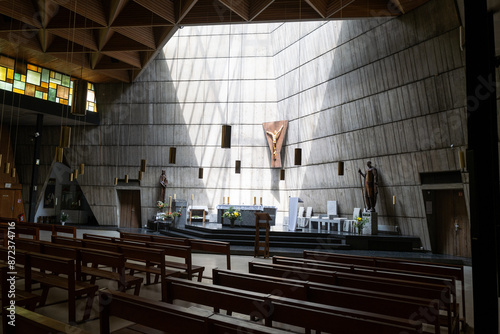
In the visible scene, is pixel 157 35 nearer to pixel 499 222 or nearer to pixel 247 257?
pixel 247 257

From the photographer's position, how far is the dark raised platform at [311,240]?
378 inches

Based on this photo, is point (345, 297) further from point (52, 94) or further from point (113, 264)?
point (52, 94)

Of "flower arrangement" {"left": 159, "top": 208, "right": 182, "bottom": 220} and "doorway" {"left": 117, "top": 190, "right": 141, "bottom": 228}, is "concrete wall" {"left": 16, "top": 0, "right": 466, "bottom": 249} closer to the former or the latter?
"doorway" {"left": 117, "top": 190, "right": 141, "bottom": 228}

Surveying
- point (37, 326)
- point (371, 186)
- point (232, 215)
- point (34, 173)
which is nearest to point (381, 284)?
point (37, 326)

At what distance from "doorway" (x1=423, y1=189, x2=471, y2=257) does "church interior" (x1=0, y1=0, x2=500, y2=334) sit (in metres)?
0.05

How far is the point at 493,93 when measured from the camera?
2666mm

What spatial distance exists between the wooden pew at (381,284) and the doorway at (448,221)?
677 cm

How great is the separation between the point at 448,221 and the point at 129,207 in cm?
1326

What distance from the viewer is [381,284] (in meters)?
3.27

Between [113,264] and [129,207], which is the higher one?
[129,207]

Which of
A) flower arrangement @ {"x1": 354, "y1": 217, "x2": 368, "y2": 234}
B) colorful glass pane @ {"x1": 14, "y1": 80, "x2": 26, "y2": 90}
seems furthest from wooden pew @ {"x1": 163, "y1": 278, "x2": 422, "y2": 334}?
colorful glass pane @ {"x1": 14, "y1": 80, "x2": 26, "y2": 90}

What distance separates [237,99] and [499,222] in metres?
11.3

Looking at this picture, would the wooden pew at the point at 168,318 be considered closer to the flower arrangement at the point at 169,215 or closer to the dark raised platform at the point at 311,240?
the dark raised platform at the point at 311,240

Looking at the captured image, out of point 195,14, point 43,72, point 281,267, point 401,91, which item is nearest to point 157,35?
point 195,14
